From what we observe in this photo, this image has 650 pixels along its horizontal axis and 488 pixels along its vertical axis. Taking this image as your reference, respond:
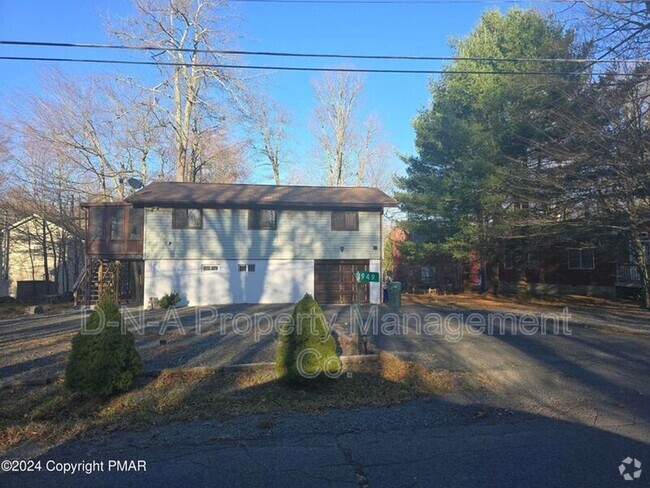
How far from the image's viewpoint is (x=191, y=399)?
6.53 meters

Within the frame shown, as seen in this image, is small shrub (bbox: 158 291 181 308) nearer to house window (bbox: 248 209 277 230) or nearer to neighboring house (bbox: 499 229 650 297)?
house window (bbox: 248 209 277 230)

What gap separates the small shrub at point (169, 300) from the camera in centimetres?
2134

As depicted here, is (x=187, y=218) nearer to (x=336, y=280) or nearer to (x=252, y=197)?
(x=252, y=197)

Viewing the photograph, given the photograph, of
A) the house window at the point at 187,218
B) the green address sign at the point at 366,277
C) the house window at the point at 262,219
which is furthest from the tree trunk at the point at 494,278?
the green address sign at the point at 366,277

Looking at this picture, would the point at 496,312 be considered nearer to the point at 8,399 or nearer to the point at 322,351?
the point at 322,351

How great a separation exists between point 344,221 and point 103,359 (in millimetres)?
17944

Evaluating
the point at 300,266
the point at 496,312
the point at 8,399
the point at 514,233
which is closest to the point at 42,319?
the point at 300,266

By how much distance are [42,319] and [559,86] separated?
20.5 m

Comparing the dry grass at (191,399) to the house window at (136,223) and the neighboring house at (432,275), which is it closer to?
the house window at (136,223)

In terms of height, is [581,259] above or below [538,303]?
above

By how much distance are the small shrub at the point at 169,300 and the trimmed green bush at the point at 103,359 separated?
49.1 ft

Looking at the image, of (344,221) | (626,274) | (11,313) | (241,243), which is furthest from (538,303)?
(11,313)

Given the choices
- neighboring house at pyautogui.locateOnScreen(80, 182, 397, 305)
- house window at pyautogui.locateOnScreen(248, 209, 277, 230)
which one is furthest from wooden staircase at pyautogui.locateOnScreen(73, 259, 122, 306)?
house window at pyautogui.locateOnScreen(248, 209, 277, 230)

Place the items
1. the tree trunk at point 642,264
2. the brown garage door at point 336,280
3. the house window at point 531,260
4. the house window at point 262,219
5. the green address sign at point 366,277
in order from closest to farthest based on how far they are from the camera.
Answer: the green address sign at point 366,277, the tree trunk at point 642,264, the house window at point 262,219, the brown garage door at point 336,280, the house window at point 531,260
